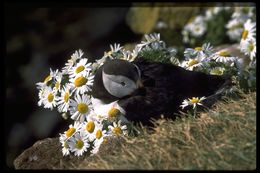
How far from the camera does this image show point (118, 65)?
16.0 ft

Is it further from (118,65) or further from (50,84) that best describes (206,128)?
(50,84)

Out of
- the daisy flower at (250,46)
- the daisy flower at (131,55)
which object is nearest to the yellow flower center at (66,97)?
the daisy flower at (131,55)

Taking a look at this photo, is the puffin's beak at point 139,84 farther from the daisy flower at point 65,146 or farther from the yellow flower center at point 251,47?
the yellow flower center at point 251,47

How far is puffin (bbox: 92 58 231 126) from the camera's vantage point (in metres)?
4.80

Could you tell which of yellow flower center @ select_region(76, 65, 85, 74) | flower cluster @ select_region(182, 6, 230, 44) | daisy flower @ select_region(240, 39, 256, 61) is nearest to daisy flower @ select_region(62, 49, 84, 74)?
Result: yellow flower center @ select_region(76, 65, 85, 74)

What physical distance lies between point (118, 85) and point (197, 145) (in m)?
1.17

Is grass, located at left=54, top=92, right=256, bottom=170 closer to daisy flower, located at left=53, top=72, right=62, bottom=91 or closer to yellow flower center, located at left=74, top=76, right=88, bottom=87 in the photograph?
yellow flower center, located at left=74, top=76, right=88, bottom=87

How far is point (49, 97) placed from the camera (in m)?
5.25

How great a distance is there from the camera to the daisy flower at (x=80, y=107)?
16.5 feet

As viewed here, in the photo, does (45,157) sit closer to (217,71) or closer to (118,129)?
(118,129)

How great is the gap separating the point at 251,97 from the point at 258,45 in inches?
17.3

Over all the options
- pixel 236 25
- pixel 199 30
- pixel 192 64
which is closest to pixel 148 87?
pixel 192 64

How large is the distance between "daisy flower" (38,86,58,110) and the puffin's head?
508mm

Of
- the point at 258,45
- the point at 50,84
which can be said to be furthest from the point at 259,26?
the point at 50,84
